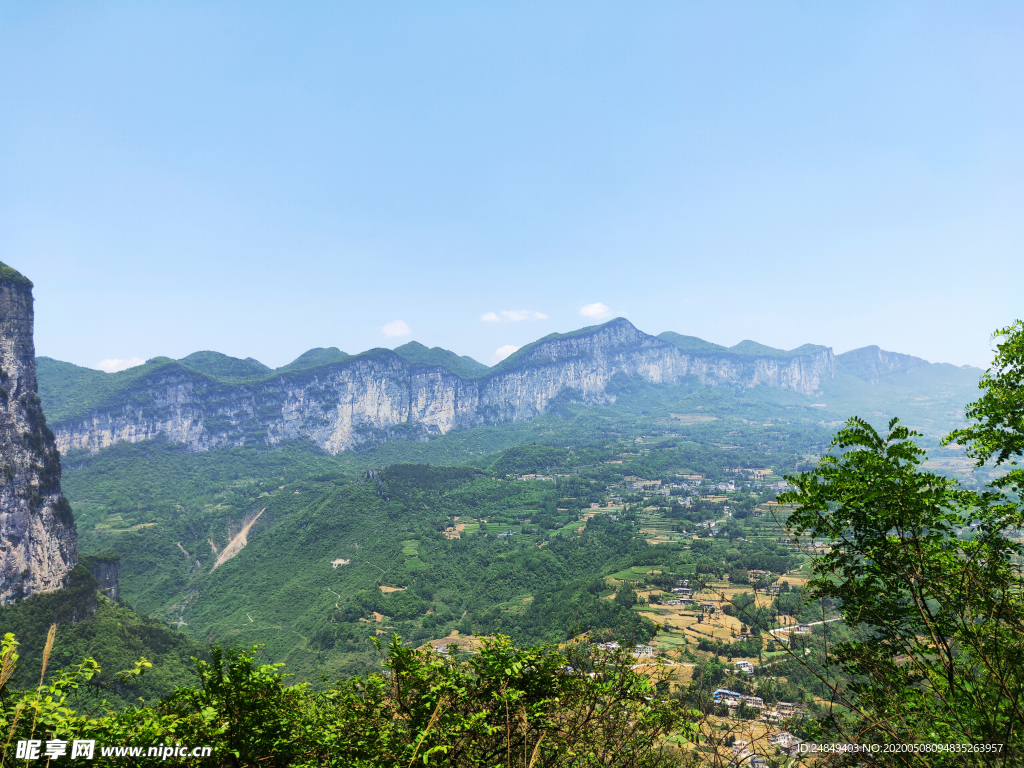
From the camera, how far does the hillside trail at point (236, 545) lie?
91.3 m

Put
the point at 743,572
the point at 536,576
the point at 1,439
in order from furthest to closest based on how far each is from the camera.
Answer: the point at 536,576
the point at 743,572
the point at 1,439

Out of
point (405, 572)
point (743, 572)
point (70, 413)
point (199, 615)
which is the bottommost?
point (199, 615)

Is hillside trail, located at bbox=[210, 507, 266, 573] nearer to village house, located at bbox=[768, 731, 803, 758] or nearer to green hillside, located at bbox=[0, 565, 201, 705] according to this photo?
green hillside, located at bbox=[0, 565, 201, 705]

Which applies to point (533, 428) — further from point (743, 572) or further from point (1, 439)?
point (1, 439)

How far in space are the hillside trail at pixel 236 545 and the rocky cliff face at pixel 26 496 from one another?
41.9 meters

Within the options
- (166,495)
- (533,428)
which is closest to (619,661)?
(166,495)

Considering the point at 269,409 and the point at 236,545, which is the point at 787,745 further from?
the point at 269,409

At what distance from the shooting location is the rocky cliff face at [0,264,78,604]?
45.2 meters

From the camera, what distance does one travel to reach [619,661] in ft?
20.3

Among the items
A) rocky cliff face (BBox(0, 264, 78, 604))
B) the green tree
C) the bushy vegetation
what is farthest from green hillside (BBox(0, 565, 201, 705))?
the green tree

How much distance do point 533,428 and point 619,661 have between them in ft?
631

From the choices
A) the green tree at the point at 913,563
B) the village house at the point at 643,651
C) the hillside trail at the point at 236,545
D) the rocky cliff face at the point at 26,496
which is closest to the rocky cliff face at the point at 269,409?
the hillside trail at the point at 236,545

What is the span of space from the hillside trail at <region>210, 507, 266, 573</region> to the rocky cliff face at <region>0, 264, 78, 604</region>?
41908 millimetres

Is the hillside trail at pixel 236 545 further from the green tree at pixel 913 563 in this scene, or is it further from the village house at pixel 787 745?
the green tree at pixel 913 563
